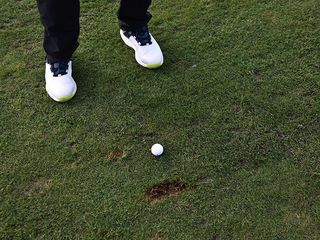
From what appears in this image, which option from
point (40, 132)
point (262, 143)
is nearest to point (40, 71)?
point (40, 132)

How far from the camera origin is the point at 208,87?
8.90ft

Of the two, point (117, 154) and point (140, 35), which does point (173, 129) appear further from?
point (140, 35)

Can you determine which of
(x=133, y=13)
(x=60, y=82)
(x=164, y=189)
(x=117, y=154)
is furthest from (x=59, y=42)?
(x=164, y=189)

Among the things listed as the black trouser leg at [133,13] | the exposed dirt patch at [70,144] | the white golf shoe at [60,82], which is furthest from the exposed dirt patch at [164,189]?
the black trouser leg at [133,13]

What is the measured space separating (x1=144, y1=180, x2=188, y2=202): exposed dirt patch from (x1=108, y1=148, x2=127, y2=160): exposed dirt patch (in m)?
0.23

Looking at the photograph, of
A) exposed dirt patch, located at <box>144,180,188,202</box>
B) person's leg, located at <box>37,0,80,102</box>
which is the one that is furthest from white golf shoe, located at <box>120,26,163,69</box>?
exposed dirt patch, located at <box>144,180,188,202</box>

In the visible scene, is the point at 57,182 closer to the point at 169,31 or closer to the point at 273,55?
the point at 169,31

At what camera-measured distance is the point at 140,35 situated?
9.29 feet

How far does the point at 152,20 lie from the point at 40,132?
1034mm

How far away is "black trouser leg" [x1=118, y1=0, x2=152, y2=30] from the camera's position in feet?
8.76

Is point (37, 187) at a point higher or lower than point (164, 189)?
higher

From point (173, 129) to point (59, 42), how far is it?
0.71 meters

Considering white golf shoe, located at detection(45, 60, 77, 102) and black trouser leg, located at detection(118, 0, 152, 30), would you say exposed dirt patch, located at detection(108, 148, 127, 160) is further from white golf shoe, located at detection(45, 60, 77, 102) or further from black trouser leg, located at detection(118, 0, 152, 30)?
black trouser leg, located at detection(118, 0, 152, 30)

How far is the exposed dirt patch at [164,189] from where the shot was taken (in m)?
2.26
